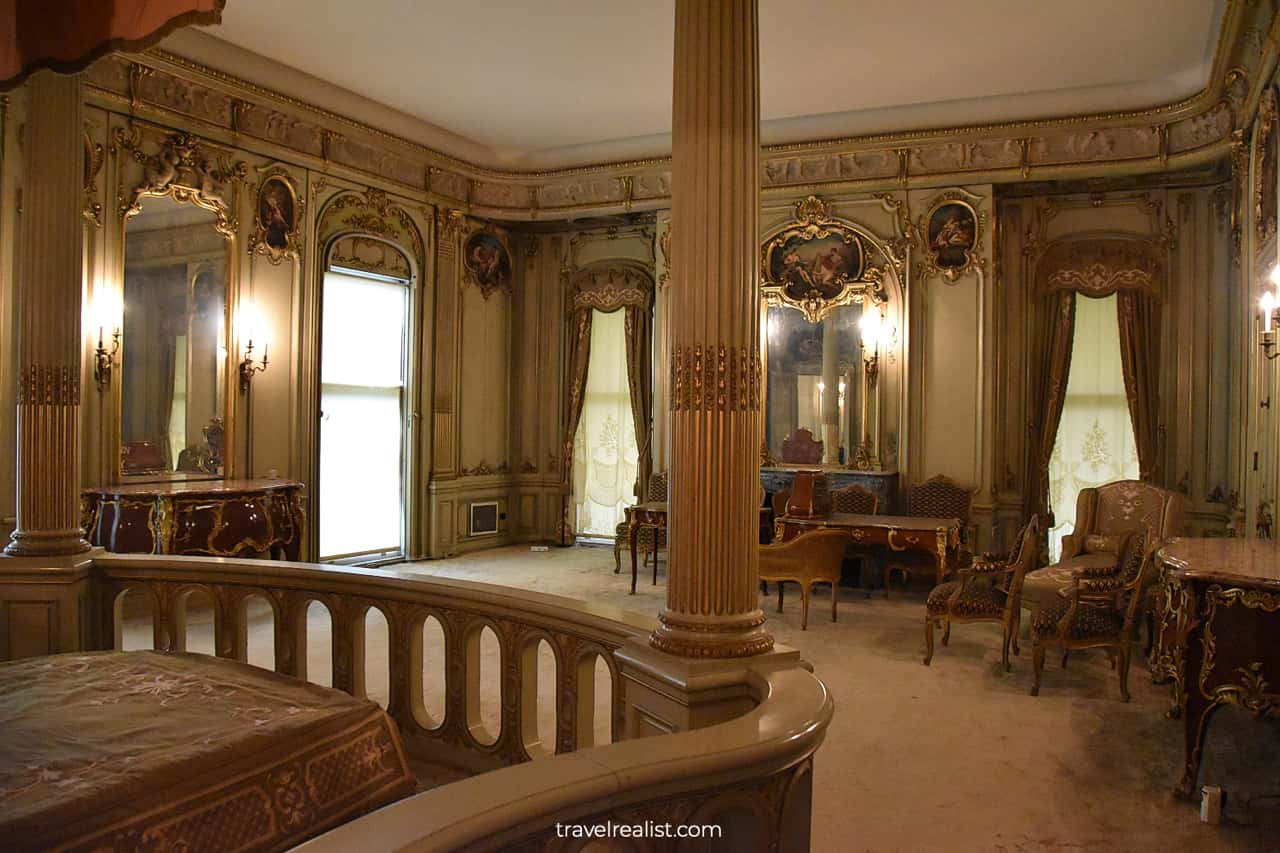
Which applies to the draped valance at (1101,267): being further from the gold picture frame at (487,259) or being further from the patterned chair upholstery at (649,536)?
the gold picture frame at (487,259)

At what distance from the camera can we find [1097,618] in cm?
496

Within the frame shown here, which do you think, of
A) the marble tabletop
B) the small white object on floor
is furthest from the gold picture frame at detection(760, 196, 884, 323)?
the small white object on floor

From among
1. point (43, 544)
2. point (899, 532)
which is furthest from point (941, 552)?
point (43, 544)

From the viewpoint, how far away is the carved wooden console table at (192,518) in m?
6.13

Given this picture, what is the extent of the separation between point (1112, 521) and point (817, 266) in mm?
3636

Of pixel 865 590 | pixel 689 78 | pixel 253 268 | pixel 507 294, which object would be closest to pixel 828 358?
pixel 865 590

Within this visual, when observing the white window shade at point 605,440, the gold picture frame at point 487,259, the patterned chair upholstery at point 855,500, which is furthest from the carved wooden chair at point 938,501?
the gold picture frame at point 487,259

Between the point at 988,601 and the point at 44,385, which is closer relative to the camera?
the point at 44,385

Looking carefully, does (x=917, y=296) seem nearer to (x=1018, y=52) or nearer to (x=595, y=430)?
(x=1018, y=52)

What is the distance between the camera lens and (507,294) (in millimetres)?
10633

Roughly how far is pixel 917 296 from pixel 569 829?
7.97 meters

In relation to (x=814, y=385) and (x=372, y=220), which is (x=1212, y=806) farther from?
(x=372, y=220)

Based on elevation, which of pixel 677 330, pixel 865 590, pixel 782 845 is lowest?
pixel 865 590

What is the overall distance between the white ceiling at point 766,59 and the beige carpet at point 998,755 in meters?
4.41
